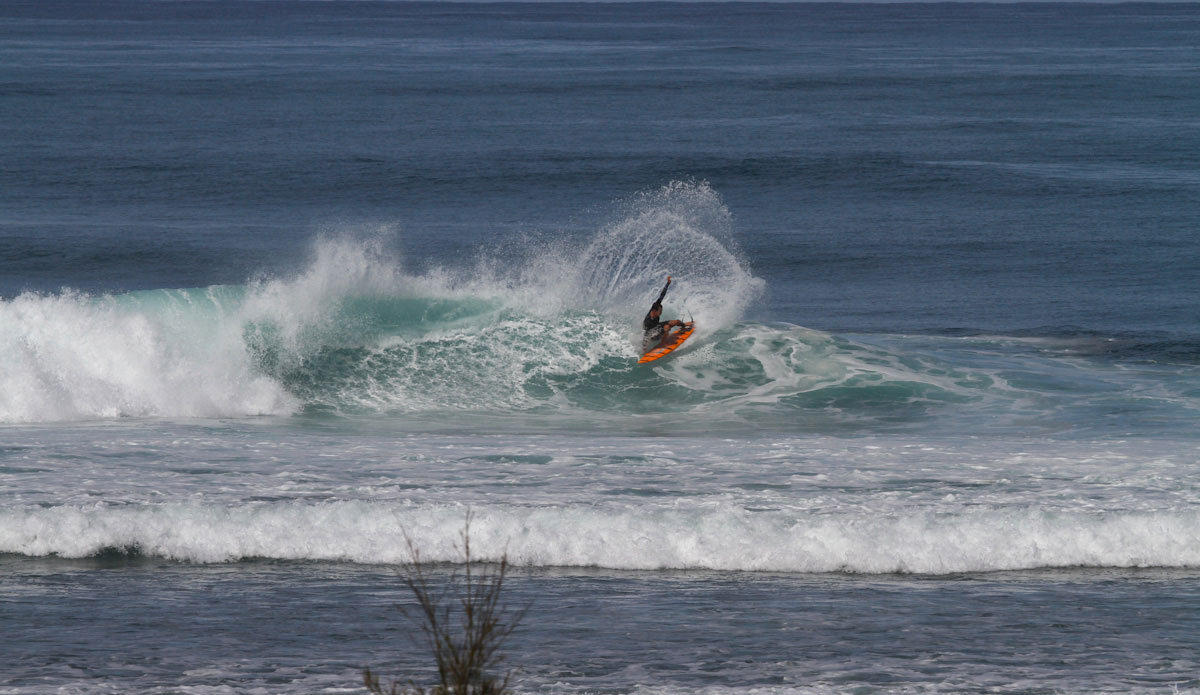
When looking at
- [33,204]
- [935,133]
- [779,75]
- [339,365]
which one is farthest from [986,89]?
[339,365]

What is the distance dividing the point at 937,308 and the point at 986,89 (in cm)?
5032

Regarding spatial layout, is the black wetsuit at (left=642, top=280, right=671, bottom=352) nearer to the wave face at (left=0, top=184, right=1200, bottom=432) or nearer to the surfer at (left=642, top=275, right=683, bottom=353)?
the surfer at (left=642, top=275, right=683, bottom=353)

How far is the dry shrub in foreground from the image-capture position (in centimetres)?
515

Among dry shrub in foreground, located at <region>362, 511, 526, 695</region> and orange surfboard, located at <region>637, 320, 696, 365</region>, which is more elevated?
orange surfboard, located at <region>637, 320, 696, 365</region>

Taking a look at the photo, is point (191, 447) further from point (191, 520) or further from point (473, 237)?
point (473, 237)

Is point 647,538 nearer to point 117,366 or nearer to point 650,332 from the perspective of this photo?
point 650,332

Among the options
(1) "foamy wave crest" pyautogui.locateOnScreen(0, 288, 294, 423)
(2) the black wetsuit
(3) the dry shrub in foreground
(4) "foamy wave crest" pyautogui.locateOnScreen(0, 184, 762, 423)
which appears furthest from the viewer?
(2) the black wetsuit

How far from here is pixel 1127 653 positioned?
28.3 ft

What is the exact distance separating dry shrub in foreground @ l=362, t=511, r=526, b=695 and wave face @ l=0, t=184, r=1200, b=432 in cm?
816

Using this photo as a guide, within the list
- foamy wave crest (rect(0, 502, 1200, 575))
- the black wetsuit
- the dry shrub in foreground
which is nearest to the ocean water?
foamy wave crest (rect(0, 502, 1200, 575))

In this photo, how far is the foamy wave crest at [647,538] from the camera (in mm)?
11055

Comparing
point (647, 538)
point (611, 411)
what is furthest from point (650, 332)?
point (647, 538)

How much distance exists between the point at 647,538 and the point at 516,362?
9767 mm

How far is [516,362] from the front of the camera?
2073cm
